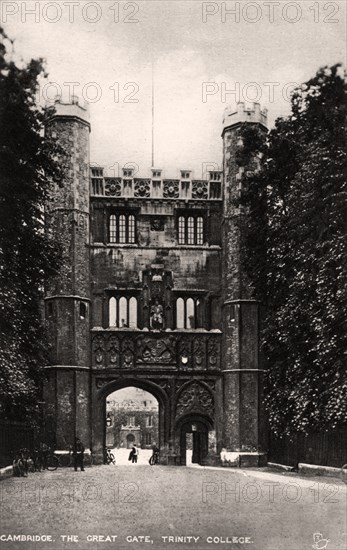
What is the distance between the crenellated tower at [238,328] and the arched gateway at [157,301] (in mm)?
39

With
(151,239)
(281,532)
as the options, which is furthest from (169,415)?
(281,532)

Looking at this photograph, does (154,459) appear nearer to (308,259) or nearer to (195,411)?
(195,411)

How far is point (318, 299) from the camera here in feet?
64.0

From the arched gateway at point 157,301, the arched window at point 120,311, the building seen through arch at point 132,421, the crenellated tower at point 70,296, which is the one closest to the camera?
the crenellated tower at point 70,296

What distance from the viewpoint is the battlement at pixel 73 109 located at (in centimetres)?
3128

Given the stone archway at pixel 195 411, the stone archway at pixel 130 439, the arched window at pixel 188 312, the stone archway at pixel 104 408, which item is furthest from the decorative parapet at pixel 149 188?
the stone archway at pixel 130 439

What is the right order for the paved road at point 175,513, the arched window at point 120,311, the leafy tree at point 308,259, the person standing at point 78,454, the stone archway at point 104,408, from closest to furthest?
1. the paved road at point 175,513
2. the leafy tree at point 308,259
3. the person standing at point 78,454
4. the stone archway at point 104,408
5. the arched window at point 120,311

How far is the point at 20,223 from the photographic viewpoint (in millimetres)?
20031

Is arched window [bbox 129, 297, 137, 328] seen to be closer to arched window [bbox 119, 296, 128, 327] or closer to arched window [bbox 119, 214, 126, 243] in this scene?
arched window [bbox 119, 296, 128, 327]

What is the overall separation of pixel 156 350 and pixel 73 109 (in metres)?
9.33

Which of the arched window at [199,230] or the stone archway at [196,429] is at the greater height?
the arched window at [199,230]

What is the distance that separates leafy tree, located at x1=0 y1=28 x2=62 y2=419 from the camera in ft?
58.6

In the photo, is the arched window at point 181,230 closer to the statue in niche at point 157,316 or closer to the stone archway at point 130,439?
the statue in niche at point 157,316

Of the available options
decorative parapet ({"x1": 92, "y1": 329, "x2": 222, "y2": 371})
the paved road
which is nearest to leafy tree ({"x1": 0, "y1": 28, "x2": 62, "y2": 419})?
the paved road
